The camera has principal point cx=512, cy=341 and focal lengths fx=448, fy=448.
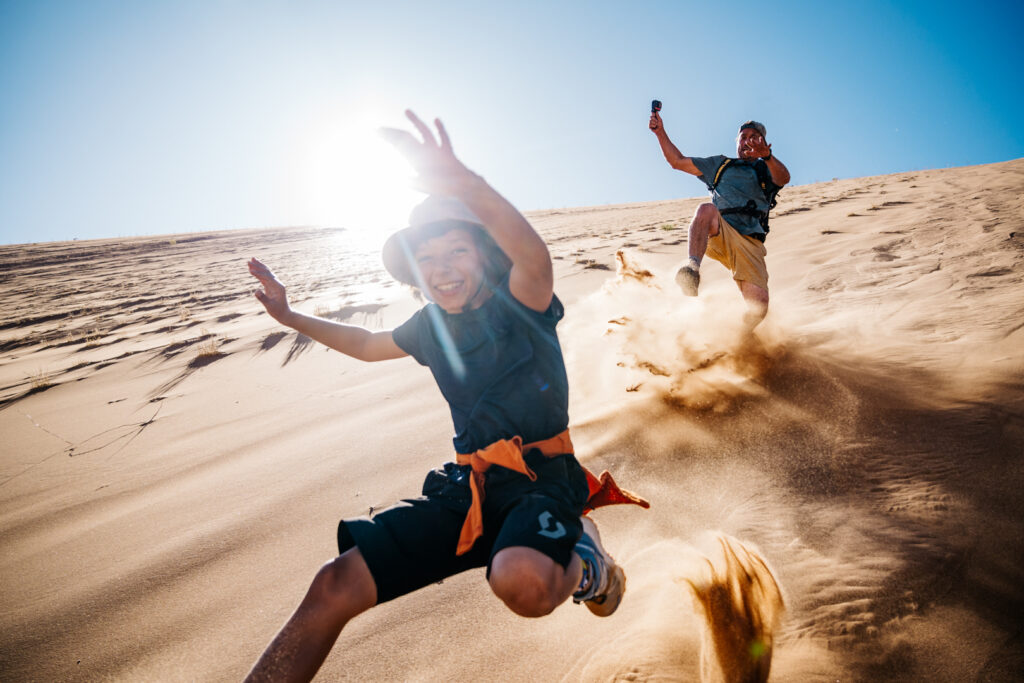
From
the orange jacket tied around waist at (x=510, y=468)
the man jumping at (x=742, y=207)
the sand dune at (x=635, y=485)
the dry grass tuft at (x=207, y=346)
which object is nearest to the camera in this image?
the orange jacket tied around waist at (x=510, y=468)

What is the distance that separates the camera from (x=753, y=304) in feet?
12.1

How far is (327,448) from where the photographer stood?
3148 millimetres

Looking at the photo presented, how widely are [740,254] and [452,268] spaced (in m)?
3.06

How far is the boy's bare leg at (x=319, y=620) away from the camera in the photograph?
112 centimetres

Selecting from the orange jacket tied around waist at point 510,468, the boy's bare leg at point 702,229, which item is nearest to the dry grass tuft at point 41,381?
the orange jacket tied around waist at point 510,468

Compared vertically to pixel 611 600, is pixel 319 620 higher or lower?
higher

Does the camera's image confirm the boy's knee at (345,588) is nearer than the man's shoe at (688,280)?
Yes

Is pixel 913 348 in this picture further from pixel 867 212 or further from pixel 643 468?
pixel 867 212

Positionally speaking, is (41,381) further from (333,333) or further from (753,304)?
(753,304)

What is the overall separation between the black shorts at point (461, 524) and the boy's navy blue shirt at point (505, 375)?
12cm

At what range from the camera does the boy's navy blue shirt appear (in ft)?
5.25

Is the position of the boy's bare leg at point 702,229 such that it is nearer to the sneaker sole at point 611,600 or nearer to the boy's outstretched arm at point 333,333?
the boy's outstretched arm at point 333,333

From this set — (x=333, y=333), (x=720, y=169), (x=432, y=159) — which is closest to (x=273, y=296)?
(x=333, y=333)

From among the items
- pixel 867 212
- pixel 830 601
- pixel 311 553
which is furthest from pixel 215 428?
pixel 867 212
